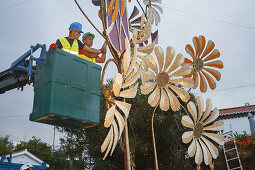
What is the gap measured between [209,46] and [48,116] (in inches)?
86.6

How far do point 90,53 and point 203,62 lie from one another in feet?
5.19

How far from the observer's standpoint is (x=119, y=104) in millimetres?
1642

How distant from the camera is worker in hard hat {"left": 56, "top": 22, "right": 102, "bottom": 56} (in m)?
1.99

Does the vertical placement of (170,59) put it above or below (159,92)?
above

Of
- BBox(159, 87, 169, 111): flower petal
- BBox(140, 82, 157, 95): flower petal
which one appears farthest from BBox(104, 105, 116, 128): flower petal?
BBox(159, 87, 169, 111): flower petal

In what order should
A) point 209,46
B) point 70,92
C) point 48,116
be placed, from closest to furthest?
point 48,116 < point 70,92 < point 209,46

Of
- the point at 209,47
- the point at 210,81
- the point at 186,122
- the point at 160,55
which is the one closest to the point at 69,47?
the point at 160,55

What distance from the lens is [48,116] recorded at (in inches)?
61.3

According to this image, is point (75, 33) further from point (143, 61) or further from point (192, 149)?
point (192, 149)

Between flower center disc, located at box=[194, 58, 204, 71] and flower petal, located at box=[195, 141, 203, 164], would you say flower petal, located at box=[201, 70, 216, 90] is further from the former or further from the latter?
flower petal, located at box=[195, 141, 203, 164]

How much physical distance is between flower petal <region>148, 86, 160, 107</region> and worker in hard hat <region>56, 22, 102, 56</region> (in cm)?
62

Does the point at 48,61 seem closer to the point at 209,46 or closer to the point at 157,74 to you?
the point at 157,74

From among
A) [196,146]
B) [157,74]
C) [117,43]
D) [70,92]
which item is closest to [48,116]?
[70,92]

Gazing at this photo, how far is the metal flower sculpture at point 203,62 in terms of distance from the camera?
2910mm
